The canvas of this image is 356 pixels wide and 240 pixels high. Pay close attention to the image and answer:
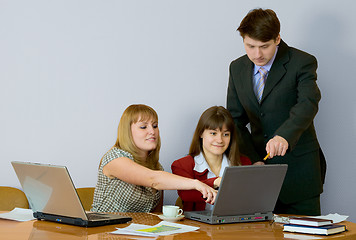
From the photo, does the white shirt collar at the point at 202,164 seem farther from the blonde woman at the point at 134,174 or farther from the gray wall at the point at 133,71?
the gray wall at the point at 133,71

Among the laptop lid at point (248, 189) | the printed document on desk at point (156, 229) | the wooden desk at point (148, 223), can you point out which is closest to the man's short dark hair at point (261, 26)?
the laptop lid at point (248, 189)

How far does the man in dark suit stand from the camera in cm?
229

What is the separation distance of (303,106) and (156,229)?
112 centimetres

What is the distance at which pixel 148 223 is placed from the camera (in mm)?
1690

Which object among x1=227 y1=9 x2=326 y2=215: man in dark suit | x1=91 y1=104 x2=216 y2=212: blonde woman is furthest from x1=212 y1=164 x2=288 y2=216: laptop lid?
x1=227 y1=9 x2=326 y2=215: man in dark suit

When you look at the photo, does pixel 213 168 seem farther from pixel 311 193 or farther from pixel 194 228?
pixel 194 228

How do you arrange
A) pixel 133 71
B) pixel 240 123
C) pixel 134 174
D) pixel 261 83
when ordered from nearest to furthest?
pixel 134 174, pixel 261 83, pixel 240 123, pixel 133 71

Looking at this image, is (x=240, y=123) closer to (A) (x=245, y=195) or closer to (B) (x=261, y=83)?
(B) (x=261, y=83)

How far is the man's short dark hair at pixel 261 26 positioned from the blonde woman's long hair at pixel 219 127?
1.55 ft

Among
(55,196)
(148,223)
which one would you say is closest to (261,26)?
(148,223)

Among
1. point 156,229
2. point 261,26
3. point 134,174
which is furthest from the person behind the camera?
point 261,26

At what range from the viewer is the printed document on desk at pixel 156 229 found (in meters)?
1.46

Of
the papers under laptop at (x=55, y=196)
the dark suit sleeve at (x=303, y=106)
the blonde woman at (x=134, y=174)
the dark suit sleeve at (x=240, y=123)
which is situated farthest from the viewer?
the dark suit sleeve at (x=240, y=123)

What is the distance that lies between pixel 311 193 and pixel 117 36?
1.47 m
